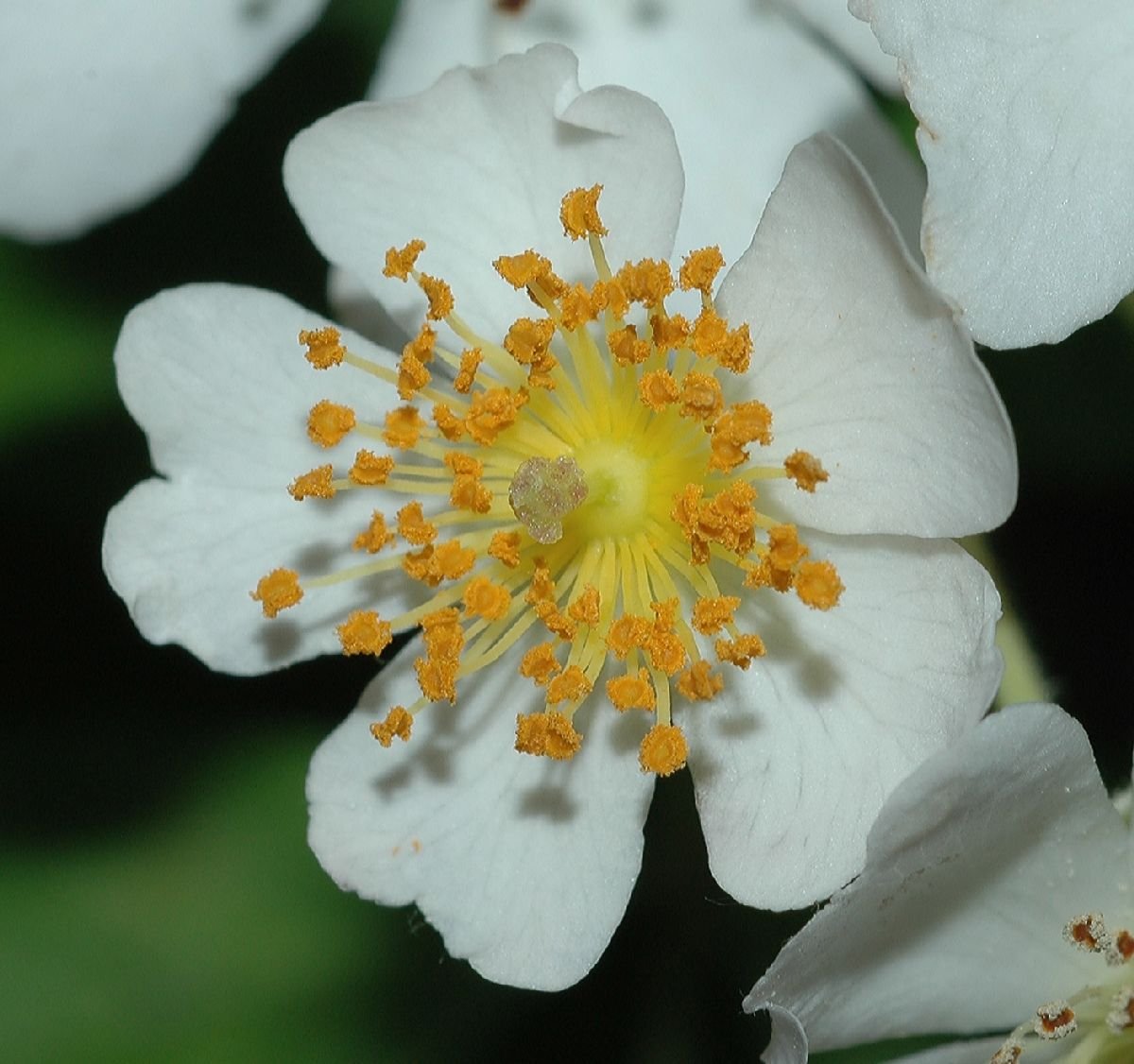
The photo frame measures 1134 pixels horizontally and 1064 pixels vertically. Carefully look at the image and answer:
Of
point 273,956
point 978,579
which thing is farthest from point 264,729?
point 978,579

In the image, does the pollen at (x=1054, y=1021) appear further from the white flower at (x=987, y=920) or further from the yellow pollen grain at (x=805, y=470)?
the yellow pollen grain at (x=805, y=470)

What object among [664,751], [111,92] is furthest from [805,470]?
[111,92]

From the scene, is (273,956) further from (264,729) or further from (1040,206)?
(1040,206)

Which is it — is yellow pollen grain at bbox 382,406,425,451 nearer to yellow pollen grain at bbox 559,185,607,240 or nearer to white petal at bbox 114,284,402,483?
white petal at bbox 114,284,402,483

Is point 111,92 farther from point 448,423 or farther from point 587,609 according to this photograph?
point 587,609

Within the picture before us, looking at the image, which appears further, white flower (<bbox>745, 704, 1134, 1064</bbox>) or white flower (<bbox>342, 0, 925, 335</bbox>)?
white flower (<bbox>342, 0, 925, 335</bbox>)

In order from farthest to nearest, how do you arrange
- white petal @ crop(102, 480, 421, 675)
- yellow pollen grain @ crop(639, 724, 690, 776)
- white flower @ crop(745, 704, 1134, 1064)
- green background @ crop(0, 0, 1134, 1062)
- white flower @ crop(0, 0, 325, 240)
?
green background @ crop(0, 0, 1134, 1062) → white flower @ crop(0, 0, 325, 240) → white petal @ crop(102, 480, 421, 675) → yellow pollen grain @ crop(639, 724, 690, 776) → white flower @ crop(745, 704, 1134, 1064)

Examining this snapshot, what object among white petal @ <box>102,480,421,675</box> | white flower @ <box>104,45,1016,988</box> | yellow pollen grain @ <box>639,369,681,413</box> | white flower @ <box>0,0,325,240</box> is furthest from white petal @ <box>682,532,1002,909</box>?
white flower @ <box>0,0,325,240</box>
